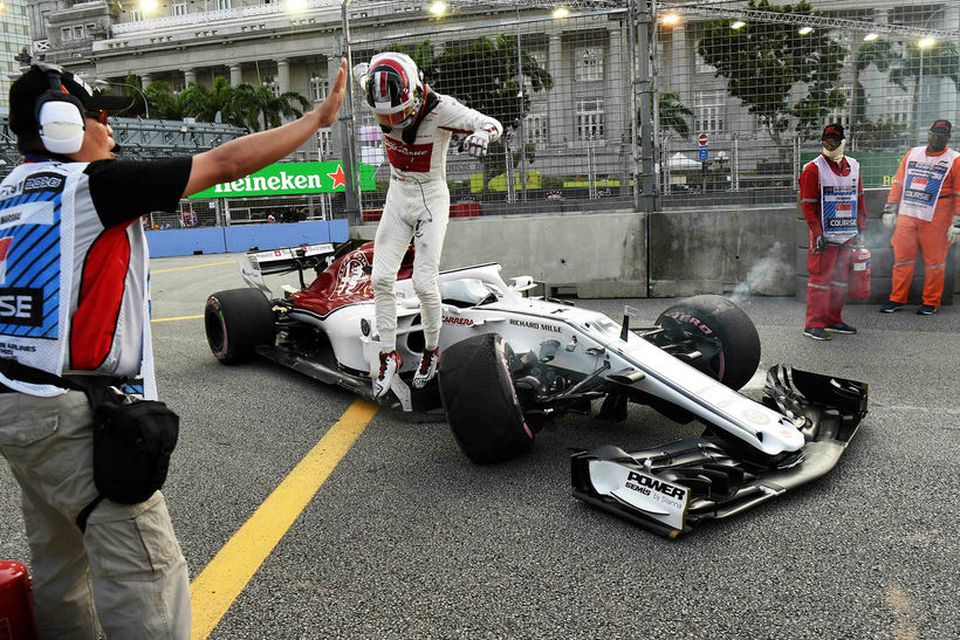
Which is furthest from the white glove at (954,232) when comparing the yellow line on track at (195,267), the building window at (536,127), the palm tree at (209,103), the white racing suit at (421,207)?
the palm tree at (209,103)

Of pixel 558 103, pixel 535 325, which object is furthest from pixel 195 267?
pixel 535 325

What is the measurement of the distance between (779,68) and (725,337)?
576 cm

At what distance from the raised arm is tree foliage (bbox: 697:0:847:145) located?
7.79 meters

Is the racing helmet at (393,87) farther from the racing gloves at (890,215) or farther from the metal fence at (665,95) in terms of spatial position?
the racing gloves at (890,215)

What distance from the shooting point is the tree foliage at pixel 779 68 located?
8.62 m

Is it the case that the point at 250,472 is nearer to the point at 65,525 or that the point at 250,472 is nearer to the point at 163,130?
the point at 65,525

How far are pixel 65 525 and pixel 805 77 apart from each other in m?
8.90

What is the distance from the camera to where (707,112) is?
8.98m

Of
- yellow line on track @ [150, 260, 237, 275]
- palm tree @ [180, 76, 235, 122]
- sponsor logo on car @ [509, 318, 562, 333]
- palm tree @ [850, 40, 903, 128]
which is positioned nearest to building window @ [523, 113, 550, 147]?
palm tree @ [850, 40, 903, 128]

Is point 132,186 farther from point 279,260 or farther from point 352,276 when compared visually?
point 279,260

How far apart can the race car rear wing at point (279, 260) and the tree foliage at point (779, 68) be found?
5213mm

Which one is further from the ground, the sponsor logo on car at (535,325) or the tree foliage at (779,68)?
the tree foliage at (779,68)

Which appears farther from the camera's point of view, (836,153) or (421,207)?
(836,153)

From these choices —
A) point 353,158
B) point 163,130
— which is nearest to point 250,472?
point 353,158
